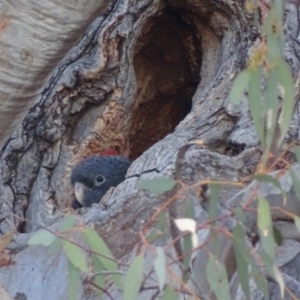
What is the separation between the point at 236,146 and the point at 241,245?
876 millimetres

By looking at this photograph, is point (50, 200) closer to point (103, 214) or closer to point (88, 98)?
point (88, 98)

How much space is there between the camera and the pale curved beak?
262 centimetres

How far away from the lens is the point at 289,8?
219 centimetres

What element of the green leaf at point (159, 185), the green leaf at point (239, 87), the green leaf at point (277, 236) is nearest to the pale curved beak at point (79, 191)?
the green leaf at point (277, 236)

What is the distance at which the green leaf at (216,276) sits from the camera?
1.08 m

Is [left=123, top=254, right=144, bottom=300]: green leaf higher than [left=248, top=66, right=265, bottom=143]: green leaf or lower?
lower

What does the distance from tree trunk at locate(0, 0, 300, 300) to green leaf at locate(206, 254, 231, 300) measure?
568 mm

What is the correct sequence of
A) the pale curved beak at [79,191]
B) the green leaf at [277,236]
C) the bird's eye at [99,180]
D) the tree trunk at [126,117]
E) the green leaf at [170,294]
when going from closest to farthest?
the green leaf at [170,294], the green leaf at [277,236], the tree trunk at [126,117], the pale curved beak at [79,191], the bird's eye at [99,180]

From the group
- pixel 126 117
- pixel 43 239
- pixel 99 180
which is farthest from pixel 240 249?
pixel 99 180

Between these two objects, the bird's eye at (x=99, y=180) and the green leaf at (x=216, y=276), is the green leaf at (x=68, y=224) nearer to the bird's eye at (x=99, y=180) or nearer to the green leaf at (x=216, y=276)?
the green leaf at (x=216, y=276)

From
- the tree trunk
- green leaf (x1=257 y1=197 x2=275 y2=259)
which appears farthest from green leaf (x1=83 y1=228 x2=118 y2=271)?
the tree trunk

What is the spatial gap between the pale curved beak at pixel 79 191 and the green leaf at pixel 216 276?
155 cm

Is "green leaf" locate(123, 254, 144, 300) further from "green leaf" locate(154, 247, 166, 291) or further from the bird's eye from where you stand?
the bird's eye

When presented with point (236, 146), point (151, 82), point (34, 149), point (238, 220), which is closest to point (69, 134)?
point (34, 149)
